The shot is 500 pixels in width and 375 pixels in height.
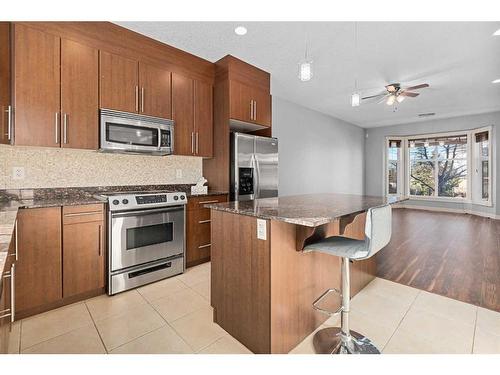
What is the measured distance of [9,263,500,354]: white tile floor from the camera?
167 cm

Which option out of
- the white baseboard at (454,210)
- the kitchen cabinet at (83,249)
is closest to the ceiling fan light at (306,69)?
the kitchen cabinet at (83,249)

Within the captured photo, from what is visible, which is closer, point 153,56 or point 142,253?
point 142,253

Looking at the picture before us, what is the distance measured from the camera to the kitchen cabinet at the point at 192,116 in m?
3.12

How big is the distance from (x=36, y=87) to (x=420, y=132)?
869cm

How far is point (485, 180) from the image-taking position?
250 inches

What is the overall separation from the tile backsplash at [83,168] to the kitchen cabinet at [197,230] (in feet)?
2.03

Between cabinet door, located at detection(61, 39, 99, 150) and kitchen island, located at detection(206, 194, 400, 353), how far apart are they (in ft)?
5.43

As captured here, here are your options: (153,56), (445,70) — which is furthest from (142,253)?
(445,70)

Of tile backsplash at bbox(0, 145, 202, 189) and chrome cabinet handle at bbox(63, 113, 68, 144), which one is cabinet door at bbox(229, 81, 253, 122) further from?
chrome cabinet handle at bbox(63, 113, 68, 144)

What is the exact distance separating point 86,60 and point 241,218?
2281 mm

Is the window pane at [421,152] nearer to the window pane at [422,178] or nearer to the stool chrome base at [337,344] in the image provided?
the window pane at [422,178]

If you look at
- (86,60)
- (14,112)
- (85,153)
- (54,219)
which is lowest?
(54,219)

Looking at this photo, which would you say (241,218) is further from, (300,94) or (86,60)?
(300,94)

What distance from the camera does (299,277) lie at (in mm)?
1672
